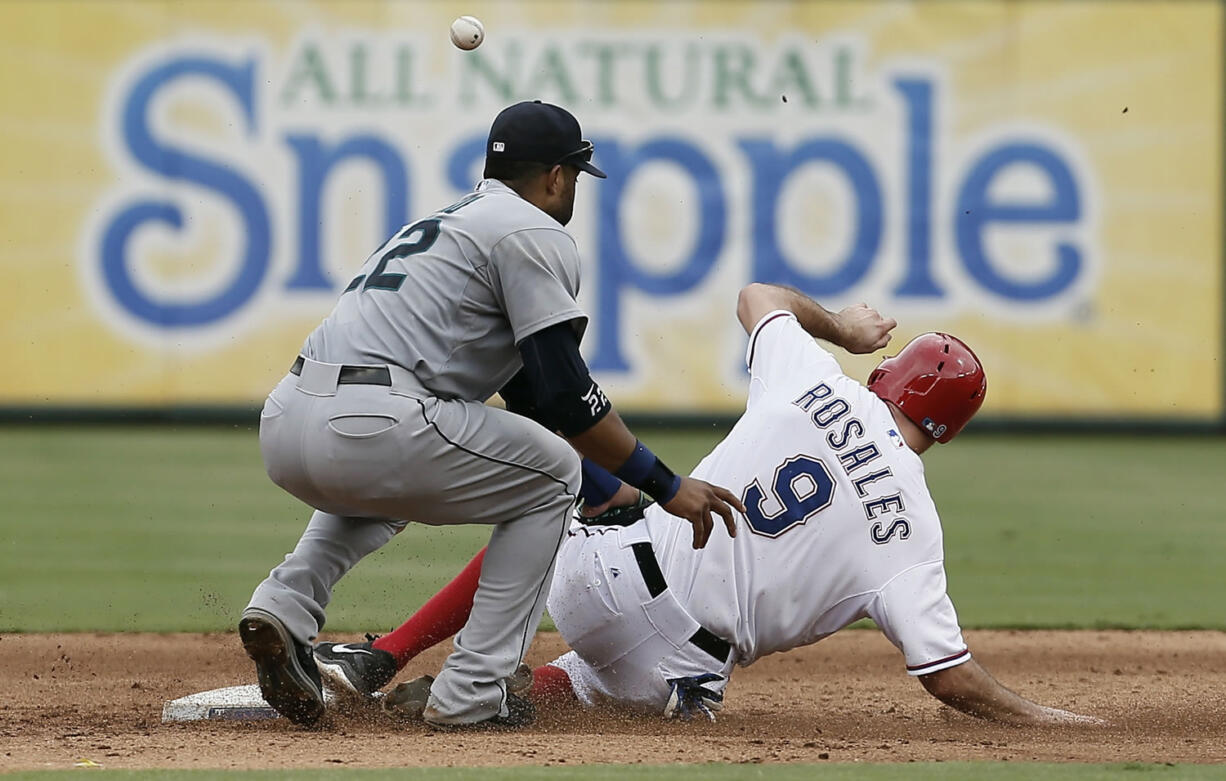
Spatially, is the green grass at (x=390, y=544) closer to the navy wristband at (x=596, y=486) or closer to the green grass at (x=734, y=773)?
the navy wristband at (x=596, y=486)

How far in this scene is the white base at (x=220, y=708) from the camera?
15.4ft

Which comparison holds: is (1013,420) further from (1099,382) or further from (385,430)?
(385,430)

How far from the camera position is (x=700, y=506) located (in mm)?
4199

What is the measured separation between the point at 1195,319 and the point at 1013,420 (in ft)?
5.64

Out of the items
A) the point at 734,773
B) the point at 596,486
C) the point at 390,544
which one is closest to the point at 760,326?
the point at 596,486

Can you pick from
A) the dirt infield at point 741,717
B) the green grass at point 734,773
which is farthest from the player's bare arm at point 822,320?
the green grass at point 734,773

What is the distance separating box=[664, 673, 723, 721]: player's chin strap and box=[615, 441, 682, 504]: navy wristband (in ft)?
2.15

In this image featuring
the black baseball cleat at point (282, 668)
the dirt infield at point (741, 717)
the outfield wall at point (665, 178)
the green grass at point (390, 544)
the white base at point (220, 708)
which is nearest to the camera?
the dirt infield at point (741, 717)

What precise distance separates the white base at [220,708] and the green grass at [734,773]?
35.2 inches

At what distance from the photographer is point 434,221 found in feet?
14.4

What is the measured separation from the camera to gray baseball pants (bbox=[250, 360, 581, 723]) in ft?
13.8

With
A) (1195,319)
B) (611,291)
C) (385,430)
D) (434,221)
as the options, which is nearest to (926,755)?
(385,430)

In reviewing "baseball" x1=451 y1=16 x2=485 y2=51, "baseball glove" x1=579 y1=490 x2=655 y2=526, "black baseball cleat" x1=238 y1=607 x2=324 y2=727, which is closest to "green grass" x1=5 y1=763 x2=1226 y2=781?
"black baseball cleat" x1=238 y1=607 x2=324 y2=727

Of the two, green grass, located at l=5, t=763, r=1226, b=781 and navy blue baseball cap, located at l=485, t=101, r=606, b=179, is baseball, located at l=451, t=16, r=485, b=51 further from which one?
green grass, located at l=5, t=763, r=1226, b=781
